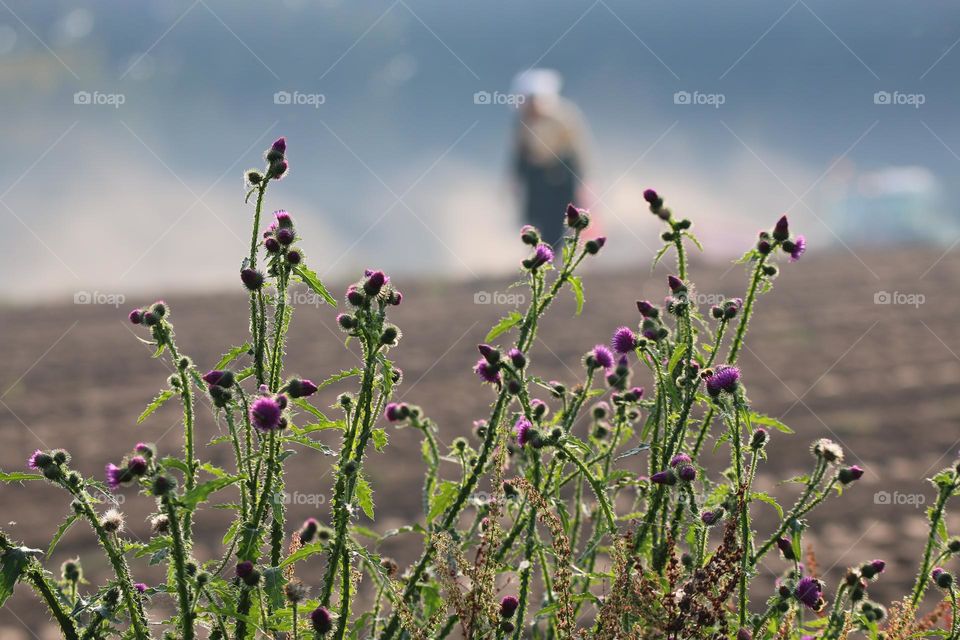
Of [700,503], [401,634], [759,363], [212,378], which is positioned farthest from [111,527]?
[759,363]

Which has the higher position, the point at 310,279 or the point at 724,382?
the point at 310,279

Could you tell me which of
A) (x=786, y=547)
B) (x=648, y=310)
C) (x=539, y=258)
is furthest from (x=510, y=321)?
(x=786, y=547)

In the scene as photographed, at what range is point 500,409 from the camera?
5.91 feet

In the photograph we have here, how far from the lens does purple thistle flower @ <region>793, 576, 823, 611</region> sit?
5.69 feet

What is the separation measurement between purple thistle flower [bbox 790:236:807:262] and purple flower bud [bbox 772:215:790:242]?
0.10 meters

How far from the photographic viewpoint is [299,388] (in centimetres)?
163

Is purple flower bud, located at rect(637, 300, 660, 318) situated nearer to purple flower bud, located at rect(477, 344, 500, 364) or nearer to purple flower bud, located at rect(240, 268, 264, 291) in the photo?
purple flower bud, located at rect(477, 344, 500, 364)

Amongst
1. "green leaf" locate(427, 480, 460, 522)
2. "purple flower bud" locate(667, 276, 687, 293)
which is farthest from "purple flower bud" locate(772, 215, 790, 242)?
"green leaf" locate(427, 480, 460, 522)

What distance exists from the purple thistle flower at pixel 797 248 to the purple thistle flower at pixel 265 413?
1154 mm

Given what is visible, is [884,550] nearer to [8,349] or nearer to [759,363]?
[759,363]

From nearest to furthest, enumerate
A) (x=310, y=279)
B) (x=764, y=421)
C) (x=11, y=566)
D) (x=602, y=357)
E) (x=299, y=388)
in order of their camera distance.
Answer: (x=11, y=566), (x=299, y=388), (x=310, y=279), (x=764, y=421), (x=602, y=357)

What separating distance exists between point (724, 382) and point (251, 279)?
2.70 ft

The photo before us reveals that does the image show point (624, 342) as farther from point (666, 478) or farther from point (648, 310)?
point (666, 478)

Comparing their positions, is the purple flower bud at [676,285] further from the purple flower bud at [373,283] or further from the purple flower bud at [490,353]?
the purple flower bud at [373,283]
